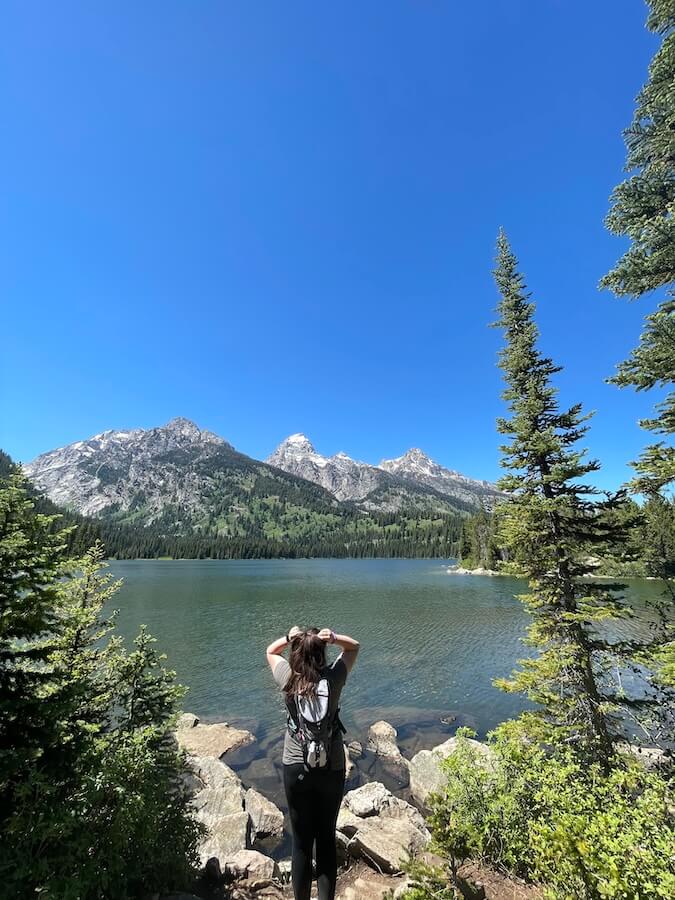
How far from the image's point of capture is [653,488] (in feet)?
32.5

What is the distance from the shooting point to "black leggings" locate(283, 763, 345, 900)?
4039 mm

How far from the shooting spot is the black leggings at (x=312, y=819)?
4.04 m

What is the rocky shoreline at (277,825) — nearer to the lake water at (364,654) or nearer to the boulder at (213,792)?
the boulder at (213,792)

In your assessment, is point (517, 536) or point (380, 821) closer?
point (380, 821)

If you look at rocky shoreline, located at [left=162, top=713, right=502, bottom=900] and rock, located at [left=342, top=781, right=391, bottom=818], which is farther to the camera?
rock, located at [left=342, top=781, right=391, bottom=818]

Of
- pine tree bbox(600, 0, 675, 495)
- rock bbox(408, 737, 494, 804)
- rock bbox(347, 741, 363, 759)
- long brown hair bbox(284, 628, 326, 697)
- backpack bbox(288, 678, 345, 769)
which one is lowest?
rock bbox(347, 741, 363, 759)

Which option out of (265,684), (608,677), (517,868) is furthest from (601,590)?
(265,684)

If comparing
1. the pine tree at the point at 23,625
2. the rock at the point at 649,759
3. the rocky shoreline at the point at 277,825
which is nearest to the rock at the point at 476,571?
the rocky shoreline at the point at 277,825

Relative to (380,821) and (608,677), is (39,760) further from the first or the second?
(608,677)

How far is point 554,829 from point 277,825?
1000cm

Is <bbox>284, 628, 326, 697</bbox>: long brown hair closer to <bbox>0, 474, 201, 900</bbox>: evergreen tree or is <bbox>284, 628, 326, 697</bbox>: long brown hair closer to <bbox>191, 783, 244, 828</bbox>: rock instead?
<bbox>0, 474, 201, 900</bbox>: evergreen tree

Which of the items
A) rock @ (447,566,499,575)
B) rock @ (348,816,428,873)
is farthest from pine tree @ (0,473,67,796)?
rock @ (447,566,499,575)

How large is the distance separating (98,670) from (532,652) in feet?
106

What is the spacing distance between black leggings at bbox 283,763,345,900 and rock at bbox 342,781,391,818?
850cm
